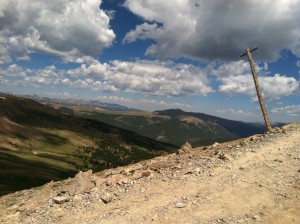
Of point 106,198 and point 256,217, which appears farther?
point 106,198

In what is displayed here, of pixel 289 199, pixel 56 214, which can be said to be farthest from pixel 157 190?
pixel 289 199

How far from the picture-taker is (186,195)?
78.6 ft

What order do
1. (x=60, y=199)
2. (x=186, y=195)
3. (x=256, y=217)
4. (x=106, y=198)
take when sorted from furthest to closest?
(x=60, y=199)
(x=106, y=198)
(x=186, y=195)
(x=256, y=217)

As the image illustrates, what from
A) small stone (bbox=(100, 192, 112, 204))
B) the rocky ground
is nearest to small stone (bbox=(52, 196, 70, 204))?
the rocky ground

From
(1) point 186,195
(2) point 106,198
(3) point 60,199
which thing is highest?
(1) point 186,195

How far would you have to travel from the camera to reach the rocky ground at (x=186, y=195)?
2138cm

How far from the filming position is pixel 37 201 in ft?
87.5

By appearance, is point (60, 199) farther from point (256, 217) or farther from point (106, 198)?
point (256, 217)

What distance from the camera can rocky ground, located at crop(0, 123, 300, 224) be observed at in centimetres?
2138

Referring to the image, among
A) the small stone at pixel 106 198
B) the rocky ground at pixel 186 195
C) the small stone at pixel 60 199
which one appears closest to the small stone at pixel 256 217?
the rocky ground at pixel 186 195

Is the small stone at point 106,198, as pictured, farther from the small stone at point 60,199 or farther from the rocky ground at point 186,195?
the small stone at point 60,199

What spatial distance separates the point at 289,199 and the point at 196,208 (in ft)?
21.6

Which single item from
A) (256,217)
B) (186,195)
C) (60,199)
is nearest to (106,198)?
(60,199)

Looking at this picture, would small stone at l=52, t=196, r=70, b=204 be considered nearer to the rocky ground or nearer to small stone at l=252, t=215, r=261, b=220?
the rocky ground
